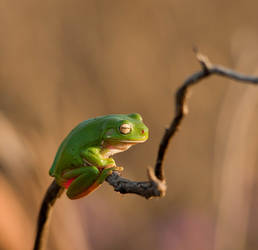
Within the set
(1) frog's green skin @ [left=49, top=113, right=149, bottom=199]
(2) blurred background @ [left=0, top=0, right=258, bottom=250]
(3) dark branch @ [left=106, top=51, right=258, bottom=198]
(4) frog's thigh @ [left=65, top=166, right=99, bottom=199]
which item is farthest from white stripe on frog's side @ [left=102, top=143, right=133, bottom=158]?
(2) blurred background @ [left=0, top=0, right=258, bottom=250]

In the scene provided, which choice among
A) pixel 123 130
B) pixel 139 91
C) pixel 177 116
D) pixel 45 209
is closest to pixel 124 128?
pixel 123 130

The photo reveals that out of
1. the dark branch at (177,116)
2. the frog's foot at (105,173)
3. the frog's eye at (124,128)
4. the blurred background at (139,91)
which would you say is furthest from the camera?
the blurred background at (139,91)

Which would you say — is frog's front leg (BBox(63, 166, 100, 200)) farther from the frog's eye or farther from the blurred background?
the blurred background

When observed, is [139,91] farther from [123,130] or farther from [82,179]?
[82,179]

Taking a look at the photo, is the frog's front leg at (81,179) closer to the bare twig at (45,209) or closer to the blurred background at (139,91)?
the bare twig at (45,209)

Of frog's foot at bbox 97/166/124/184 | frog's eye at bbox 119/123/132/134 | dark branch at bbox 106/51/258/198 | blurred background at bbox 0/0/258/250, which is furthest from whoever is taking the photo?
blurred background at bbox 0/0/258/250

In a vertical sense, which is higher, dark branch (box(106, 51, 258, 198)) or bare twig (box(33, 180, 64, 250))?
dark branch (box(106, 51, 258, 198))

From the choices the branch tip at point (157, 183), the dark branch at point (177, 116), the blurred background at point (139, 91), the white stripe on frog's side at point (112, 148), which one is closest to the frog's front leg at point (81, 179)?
the white stripe on frog's side at point (112, 148)

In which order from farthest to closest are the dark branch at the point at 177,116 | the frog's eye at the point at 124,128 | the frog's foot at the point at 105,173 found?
the frog's eye at the point at 124,128 < the frog's foot at the point at 105,173 < the dark branch at the point at 177,116
